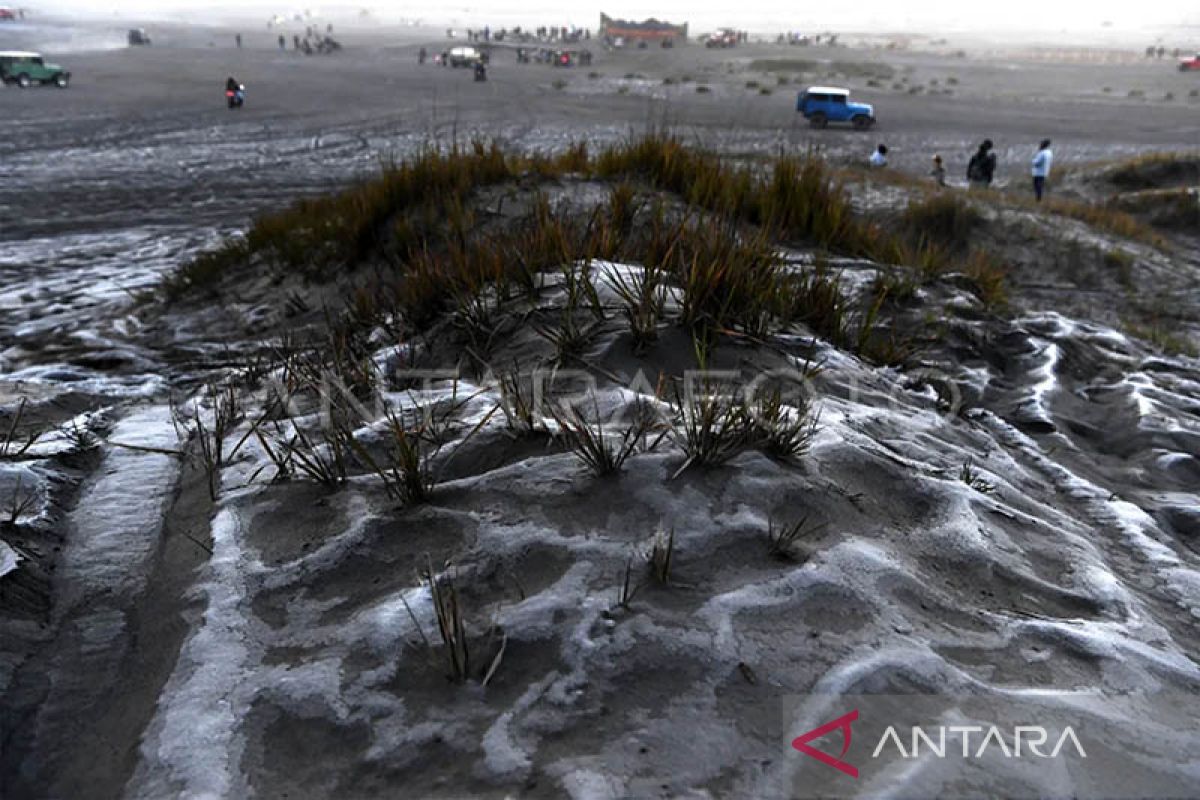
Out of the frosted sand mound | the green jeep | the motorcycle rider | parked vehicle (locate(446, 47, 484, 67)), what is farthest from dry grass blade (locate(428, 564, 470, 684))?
parked vehicle (locate(446, 47, 484, 67))

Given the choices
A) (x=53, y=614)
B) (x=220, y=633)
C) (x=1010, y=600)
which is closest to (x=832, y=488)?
(x=1010, y=600)

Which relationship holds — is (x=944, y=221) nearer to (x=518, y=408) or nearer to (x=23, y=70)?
(x=518, y=408)

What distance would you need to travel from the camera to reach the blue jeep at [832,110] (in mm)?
27422

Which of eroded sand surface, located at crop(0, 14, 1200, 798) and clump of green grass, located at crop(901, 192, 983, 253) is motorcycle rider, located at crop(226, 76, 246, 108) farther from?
eroded sand surface, located at crop(0, 14, 1200, 798)

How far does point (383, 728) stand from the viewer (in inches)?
67.9

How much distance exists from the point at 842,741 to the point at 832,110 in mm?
28776

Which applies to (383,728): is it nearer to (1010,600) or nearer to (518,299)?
(1010,600)

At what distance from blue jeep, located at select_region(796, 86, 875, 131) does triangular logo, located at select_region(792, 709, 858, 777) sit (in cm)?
2829

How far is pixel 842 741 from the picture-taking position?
1.62m

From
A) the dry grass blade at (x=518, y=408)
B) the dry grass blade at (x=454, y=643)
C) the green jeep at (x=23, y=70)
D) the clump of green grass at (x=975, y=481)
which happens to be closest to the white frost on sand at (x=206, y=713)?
the dry grass blade at (x=454, y=643)

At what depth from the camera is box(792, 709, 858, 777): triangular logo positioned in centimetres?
156

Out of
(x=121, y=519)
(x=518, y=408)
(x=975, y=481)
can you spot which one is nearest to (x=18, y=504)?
(x=121, y=519)

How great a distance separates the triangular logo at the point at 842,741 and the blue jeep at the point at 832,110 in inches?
1114

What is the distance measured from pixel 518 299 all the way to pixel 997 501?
220cm
